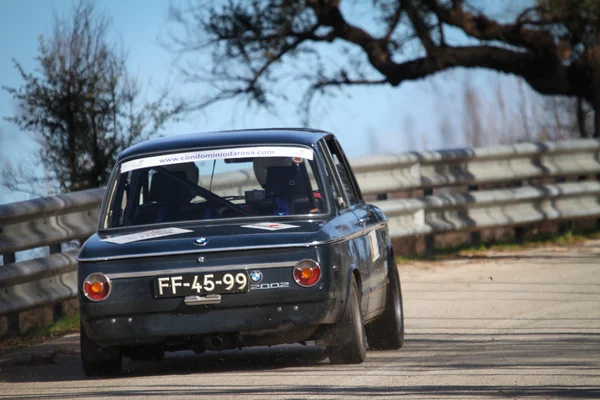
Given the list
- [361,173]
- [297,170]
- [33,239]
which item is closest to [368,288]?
[297,170]

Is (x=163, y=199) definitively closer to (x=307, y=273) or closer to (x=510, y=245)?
(x=307, y=273)

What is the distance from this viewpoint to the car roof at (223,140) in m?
7.62

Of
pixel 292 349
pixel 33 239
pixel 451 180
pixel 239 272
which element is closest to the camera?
pixel 239 272

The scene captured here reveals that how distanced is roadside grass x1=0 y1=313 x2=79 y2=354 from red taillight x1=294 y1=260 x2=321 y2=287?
10.1ft

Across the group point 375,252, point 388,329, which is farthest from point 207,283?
point 388,329

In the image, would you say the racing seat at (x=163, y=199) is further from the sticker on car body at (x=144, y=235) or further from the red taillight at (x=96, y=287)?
the red taillight at (x=96, y=287)

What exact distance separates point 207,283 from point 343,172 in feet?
6.86

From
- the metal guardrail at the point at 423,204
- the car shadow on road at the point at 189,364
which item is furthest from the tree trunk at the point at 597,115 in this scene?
the car shadow on road at the point at 189,364

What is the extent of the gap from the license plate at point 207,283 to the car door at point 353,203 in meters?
0.89

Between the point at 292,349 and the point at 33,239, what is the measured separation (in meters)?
2.50

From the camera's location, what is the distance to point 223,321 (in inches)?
257

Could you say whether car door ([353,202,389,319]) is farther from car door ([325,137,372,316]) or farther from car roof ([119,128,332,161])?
car roof ([119,128,332,161])

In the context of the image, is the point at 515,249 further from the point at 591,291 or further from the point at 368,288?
the point at 368,288

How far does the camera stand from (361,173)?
13.6 m
